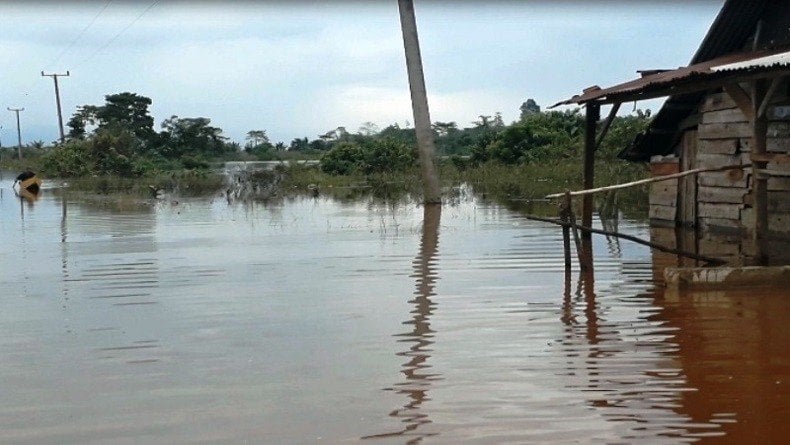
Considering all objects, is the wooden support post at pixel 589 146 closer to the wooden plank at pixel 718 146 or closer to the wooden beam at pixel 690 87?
the wooden beam at pixel 690 87

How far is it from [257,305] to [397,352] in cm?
258

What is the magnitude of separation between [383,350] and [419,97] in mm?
16587

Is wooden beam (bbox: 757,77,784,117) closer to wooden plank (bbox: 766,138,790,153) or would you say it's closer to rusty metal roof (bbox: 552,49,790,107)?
rusty metal roof (bbox: 552,49,790,107)

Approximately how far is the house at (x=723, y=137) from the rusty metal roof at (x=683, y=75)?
18 millimetres

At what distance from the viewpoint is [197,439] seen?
4.99 metres

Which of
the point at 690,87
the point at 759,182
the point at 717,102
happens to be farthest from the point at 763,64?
the point at 717,102

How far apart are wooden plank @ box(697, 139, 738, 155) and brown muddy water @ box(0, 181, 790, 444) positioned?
231cm

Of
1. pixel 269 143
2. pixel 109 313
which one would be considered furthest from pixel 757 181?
pixel 269 143

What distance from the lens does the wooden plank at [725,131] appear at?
13.7 metres

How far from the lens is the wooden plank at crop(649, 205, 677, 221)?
15.9 meters

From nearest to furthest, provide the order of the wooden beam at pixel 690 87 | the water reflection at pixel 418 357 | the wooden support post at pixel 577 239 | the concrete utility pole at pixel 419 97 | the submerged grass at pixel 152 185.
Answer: the water reflection at pixel 418 357 → the wooden beam at pixel 690 87 → the wooden support post at pixel 577 239 → the concrete utility pole at pixel 419 97 → the submerged grass at pixel 152 185

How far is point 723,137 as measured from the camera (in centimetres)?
1428

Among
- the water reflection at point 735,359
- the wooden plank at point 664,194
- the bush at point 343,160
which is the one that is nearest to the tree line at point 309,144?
the bush at point 343,160

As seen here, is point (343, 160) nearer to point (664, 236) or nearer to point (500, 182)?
point (500, 182)
